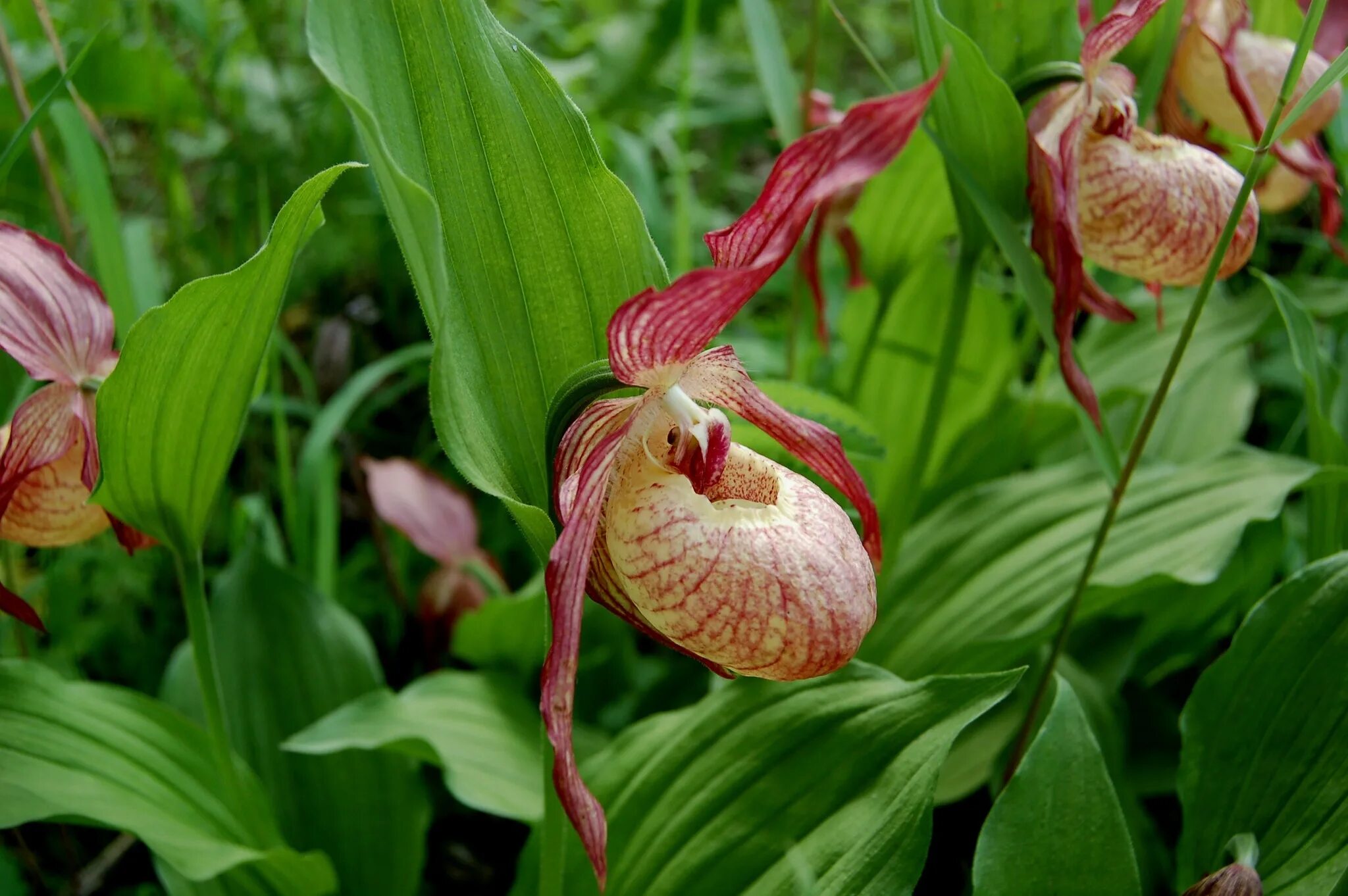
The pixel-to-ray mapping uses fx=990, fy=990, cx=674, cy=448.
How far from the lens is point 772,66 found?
144cm

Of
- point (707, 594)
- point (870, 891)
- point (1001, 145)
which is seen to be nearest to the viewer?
point (707, 594)

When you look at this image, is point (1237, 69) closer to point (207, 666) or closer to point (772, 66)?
point (772, 66)

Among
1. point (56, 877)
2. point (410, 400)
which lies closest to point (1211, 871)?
point (56, 877)

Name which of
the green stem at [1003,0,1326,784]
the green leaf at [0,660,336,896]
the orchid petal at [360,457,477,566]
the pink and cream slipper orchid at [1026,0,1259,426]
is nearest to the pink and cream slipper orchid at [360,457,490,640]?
the orchid petal at [360,457,477,566]

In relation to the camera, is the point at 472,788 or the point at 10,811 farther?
the point at 472,788

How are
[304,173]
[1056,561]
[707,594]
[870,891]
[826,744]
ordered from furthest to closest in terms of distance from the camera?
[304,173] → [1056,561] → [826,744] → [870,891] → [707,594]

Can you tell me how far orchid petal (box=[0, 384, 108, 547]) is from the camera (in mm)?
865

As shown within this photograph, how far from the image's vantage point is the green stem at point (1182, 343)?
830mm

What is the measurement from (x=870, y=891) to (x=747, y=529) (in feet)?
1.16

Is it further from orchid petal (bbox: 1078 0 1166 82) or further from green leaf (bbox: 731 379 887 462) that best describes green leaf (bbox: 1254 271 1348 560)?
green leaf (bbox: 731 379 887 462)

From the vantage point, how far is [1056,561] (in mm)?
1251

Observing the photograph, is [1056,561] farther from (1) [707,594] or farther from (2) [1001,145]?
(1) [707,594]

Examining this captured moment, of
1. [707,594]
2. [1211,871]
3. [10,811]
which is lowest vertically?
[1211,871]

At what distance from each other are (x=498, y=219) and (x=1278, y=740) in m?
0.84
